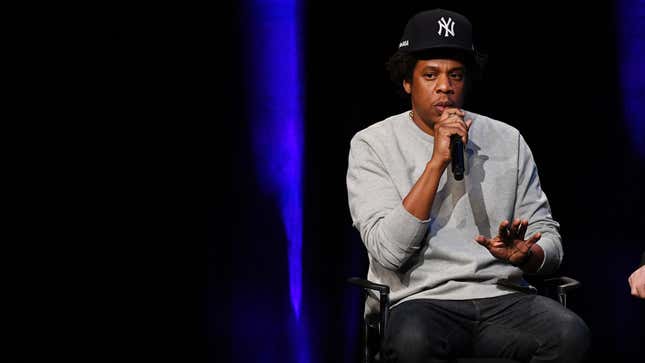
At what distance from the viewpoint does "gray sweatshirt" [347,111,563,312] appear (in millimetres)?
2441

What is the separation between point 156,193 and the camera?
3.32m

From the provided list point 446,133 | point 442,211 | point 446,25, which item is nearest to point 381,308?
point 442,211

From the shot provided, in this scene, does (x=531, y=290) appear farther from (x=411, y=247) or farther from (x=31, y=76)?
(x=31, y=76)

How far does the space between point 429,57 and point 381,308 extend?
2.61 feet

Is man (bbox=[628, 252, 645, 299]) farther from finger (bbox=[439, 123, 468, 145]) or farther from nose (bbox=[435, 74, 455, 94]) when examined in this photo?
nose (bbox=[435, 74, 455, 94])

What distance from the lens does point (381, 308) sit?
92.3 inches

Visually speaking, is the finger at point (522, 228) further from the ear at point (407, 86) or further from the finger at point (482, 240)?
the ear at point (407, 86)

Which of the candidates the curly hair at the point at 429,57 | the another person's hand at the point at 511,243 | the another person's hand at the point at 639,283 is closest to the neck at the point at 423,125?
the curly hair at the point at 429,57

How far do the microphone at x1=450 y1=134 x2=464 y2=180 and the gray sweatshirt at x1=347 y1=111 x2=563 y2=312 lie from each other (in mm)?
170

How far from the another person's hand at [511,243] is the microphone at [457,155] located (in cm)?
18

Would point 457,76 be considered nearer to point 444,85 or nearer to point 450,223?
point 444,85

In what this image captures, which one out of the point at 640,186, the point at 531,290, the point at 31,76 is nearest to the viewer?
the point at 531,290

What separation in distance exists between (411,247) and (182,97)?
4.60 ft

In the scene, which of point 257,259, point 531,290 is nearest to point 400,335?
A: point 531,290
